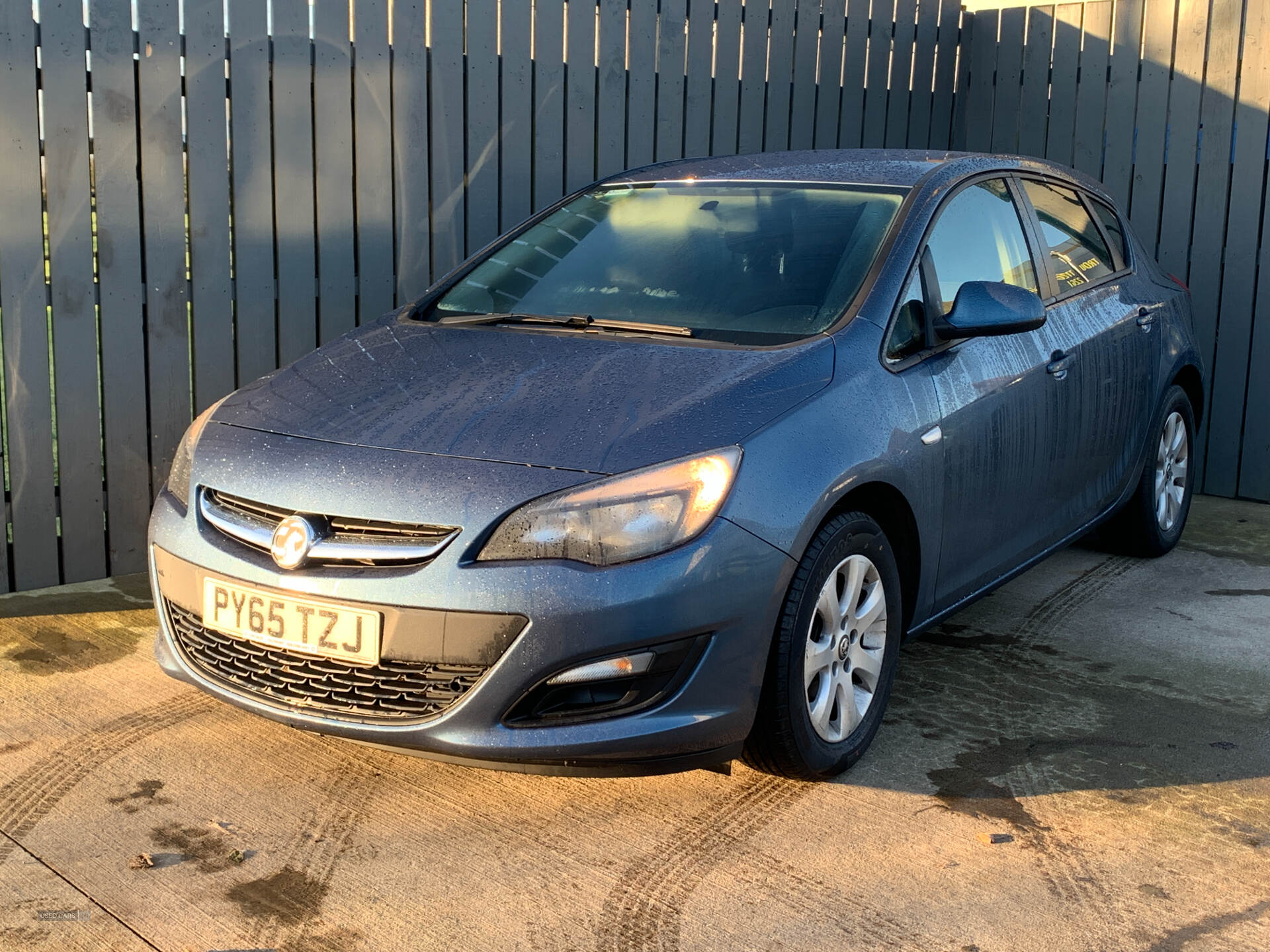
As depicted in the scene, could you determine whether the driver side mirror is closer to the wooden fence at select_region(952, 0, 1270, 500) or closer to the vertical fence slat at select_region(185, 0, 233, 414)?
the vertical fence slat at select_region(185, 0, 233, 414)

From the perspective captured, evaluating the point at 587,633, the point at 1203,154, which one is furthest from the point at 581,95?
the point at 587,633

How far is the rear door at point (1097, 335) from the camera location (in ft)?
15.3

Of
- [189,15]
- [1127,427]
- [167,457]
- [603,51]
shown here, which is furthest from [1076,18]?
[167,457]

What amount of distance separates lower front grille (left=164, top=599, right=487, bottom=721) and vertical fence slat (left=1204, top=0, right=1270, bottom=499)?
5566mm

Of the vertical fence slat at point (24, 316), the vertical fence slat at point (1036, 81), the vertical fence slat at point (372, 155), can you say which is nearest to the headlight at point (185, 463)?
Answer: the vertical fence slat at point (24, 316)

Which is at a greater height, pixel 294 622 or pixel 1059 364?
pixel 1059 364

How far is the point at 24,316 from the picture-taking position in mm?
5059

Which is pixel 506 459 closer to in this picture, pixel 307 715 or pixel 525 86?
pixel 307 715

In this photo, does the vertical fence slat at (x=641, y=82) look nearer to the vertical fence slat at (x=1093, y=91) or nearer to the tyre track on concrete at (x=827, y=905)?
the vertical fence slat at (x=1093, y=91)

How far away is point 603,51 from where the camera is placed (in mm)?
6535

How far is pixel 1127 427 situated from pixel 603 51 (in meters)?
2.98

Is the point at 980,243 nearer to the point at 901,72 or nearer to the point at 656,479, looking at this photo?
the point at 656,479

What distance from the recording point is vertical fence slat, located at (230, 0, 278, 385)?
Answer: 5.38 metres

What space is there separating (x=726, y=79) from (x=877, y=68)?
132 cm
